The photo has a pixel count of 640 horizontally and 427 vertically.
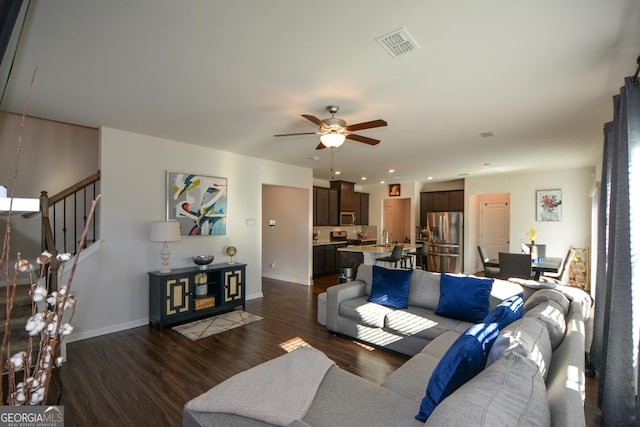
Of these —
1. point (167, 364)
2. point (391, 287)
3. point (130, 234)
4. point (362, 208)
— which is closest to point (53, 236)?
point (130, 234)

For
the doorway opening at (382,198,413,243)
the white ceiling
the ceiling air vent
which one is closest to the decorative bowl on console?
the white ceiling

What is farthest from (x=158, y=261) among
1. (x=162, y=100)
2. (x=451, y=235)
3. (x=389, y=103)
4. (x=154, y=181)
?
(x=451, y=235)

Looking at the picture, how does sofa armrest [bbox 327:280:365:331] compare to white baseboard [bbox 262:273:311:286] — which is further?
white baseboard [bbox 262:273:311:286]

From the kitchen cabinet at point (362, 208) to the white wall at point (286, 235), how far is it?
278 cm

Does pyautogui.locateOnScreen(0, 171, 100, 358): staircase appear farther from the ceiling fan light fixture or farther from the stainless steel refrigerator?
the stainless steel refrigerator

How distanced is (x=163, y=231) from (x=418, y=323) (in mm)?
3370

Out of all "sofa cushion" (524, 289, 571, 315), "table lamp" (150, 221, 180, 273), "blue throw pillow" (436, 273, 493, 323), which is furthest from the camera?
"table lamp" (150, 221, 180, 273)

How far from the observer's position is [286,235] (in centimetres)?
737

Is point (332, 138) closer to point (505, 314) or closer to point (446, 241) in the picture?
point (505, 314)

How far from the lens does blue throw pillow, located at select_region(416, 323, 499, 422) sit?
4.88ft

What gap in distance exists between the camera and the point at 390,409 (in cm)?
165

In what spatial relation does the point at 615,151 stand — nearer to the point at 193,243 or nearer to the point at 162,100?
the point at 162,100

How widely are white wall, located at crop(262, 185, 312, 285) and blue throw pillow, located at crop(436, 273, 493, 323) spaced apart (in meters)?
3.98

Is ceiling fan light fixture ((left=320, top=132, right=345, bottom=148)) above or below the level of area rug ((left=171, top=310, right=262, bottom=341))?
above
